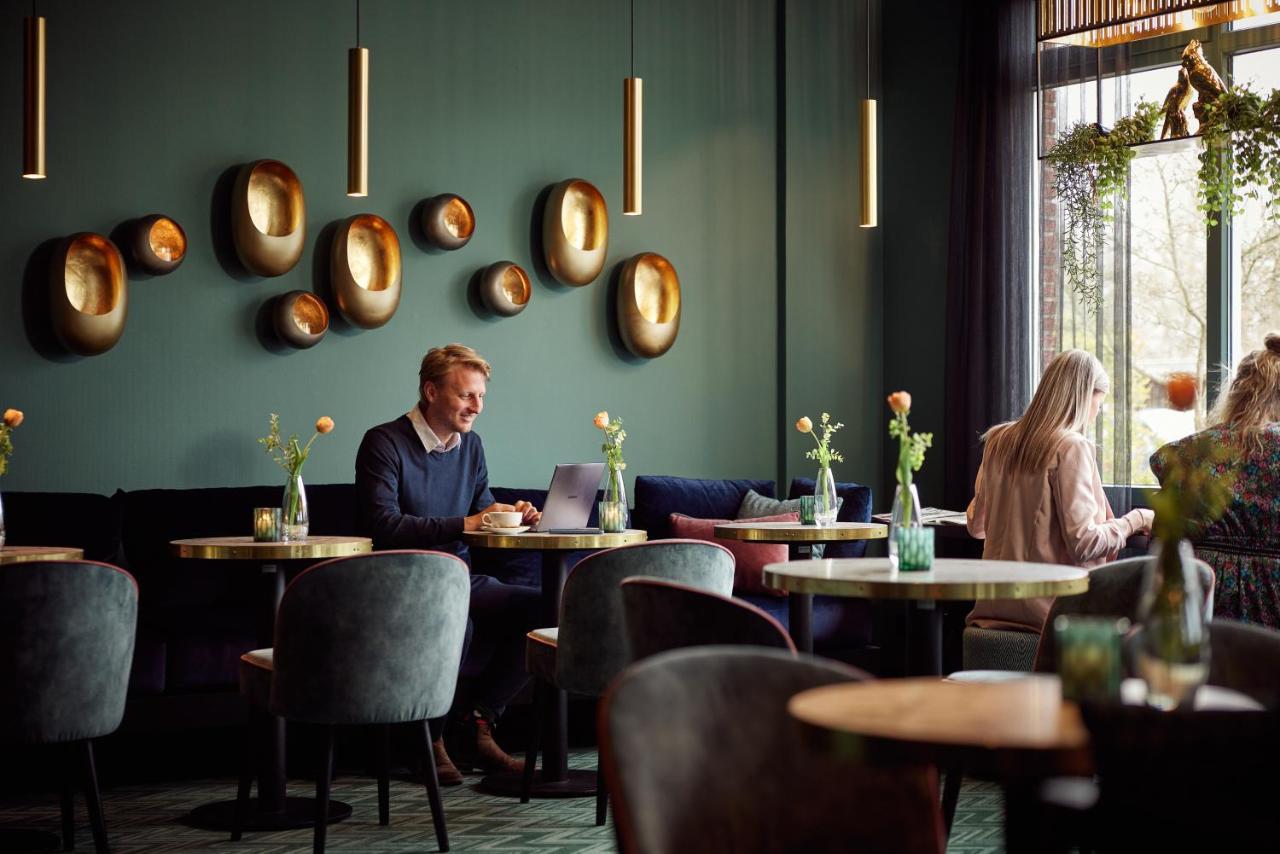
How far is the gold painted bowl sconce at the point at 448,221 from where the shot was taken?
6102 millimetres

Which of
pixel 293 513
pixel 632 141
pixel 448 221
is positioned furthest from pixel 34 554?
pixel 448 221

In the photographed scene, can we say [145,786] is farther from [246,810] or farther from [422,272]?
[422,272]

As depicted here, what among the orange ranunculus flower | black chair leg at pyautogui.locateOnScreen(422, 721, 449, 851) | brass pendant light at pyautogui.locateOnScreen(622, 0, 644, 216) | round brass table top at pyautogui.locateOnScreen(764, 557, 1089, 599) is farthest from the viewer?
the orange ranunculus flower

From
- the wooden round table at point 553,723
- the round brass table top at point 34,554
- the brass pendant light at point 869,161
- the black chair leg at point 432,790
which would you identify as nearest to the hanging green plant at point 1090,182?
the brass pendant light at point 869,161

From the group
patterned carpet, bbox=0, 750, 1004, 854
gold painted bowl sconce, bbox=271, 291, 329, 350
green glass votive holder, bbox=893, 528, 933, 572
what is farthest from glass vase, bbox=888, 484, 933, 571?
gold painted bowl sconce, bbox=271, 291, 329, 350

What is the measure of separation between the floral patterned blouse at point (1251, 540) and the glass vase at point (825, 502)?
1.19 m

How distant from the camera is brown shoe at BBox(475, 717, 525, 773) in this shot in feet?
16.0

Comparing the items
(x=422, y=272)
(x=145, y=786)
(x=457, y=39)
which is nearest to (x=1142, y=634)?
(x=145, y=786)

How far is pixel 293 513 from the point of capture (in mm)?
4324

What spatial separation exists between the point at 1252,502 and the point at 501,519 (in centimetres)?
218

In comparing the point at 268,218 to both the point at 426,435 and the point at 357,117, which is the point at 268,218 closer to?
Result: the point at 357,117

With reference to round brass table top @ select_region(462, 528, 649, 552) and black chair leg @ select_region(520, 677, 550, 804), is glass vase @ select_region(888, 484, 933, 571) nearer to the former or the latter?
round brass table top @ select_region(462, 528, 649, 552)

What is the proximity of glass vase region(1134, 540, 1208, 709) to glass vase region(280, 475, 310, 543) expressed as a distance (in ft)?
9.97

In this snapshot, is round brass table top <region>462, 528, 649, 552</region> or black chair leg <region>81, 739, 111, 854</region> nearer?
black chair leg <region>81, 739, 111, 854</region>
